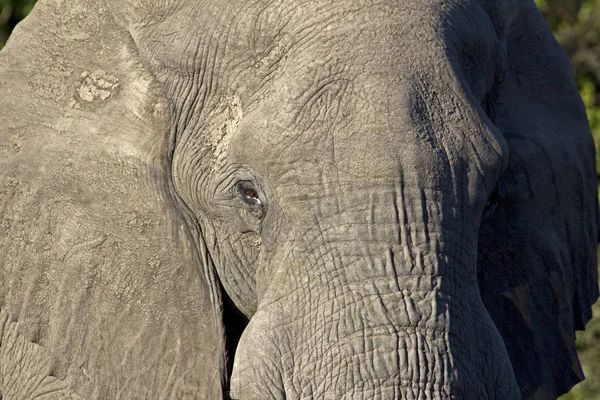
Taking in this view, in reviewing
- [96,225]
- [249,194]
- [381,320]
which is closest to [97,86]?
[96,225]

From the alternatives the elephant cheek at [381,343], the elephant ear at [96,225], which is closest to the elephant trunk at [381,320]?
the elephant cheek at [381,343]

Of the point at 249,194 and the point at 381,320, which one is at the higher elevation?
the point at 249,194

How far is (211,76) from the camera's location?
275cm

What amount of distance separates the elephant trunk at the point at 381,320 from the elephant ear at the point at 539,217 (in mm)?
506

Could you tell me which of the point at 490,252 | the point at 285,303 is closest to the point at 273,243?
the point at 285,303

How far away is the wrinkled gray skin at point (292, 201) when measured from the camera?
2.47 metres

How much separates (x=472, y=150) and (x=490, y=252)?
1.77ft

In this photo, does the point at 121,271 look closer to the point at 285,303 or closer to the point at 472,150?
the point at 285,303

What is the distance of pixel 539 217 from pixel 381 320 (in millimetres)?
815

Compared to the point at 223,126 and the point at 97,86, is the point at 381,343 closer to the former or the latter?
the point at 223,126

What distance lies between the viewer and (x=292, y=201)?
2.54m

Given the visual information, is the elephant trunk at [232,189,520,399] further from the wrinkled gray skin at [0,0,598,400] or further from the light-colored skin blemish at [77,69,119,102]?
the light-colored skin blemish at [77,69,119,102]

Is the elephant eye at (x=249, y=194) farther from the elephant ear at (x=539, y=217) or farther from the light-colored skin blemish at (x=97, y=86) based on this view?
the elephant ear at (x=539, y=217)

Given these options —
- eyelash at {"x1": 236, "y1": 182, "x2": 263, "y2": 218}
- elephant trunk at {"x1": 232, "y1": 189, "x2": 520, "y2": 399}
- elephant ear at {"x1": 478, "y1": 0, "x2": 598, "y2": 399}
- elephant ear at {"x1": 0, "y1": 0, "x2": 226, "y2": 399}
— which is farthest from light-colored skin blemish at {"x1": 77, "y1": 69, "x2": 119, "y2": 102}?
elephant ear at {"x1": 478, "y1": 0, "x2": 598, "y2": 399}
